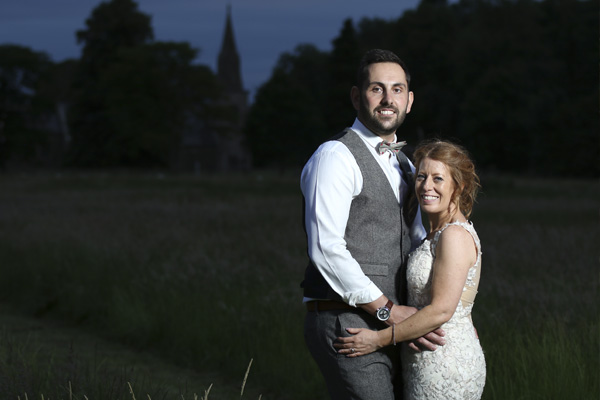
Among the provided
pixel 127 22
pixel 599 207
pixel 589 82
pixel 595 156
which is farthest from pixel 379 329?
pixel 127 22

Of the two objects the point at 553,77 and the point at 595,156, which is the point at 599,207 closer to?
the point at 595,156

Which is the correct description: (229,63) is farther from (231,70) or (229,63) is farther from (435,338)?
(435,338)

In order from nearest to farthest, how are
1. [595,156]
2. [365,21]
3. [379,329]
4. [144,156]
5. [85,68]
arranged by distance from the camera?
[379,329]
[595,156]
[144,156]
[85,68]
[365,21]

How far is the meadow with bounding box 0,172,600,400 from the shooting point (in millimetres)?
4953

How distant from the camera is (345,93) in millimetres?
53969

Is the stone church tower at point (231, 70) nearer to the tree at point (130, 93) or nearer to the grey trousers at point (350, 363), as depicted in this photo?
the tree at point (130, 93)

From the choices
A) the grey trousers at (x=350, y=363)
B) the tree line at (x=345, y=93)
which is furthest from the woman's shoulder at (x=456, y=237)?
the tree line at (x=345, y=93)

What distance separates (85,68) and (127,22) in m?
5.29

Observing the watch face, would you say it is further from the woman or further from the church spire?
the church spire

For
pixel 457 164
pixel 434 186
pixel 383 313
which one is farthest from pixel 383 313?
pixel 457 164

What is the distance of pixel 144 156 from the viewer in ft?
197

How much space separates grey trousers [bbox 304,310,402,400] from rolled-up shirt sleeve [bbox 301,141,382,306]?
0.15 m

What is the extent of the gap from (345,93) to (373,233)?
169ft

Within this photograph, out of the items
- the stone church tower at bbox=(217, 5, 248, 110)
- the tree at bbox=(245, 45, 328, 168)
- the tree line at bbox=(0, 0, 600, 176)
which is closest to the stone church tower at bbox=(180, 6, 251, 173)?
the stone church tower at bbox=(217, 5, 248, 110)
